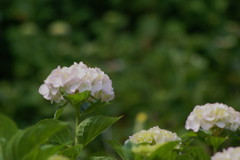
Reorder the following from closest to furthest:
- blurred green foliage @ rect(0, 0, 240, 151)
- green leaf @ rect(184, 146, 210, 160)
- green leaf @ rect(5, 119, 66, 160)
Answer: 1. green leaf @ rect(5, 119, 66, 160)
2. green leaf @ rect(184, 146, 210, 160)
3. blurred green foliage @ rect(0, 0, 240, 151)

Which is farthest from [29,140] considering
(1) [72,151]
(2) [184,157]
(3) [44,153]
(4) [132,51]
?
(4) [132,51]

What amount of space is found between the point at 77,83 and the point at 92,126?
74 millimetres

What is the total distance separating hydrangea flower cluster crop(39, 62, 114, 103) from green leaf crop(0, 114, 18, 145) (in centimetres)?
18

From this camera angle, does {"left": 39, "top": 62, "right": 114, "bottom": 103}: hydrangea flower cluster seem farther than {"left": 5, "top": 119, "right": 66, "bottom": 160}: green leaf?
Yes

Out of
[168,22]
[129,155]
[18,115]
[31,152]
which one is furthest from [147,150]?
[168,22]

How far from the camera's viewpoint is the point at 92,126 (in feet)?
3.30

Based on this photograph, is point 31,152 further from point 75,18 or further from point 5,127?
point 75,18

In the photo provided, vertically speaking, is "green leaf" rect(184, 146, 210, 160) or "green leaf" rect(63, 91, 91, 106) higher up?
"green leaf" rect(63, 91, 91, 106)

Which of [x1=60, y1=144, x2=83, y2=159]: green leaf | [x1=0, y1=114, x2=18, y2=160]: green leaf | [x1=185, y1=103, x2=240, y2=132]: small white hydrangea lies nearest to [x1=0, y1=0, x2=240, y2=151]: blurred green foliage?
[x1=185, y1=103, x2=240, y2=132]: small white hydrangea

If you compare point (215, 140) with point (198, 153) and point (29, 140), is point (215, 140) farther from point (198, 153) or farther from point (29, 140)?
point (29, 140)

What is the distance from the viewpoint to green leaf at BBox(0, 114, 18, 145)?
0.84 metres

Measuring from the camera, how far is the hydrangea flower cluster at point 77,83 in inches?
39.9

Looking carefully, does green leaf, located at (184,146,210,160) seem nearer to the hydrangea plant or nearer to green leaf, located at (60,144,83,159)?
the hydrangea plant

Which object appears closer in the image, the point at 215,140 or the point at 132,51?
the point at 215,140
